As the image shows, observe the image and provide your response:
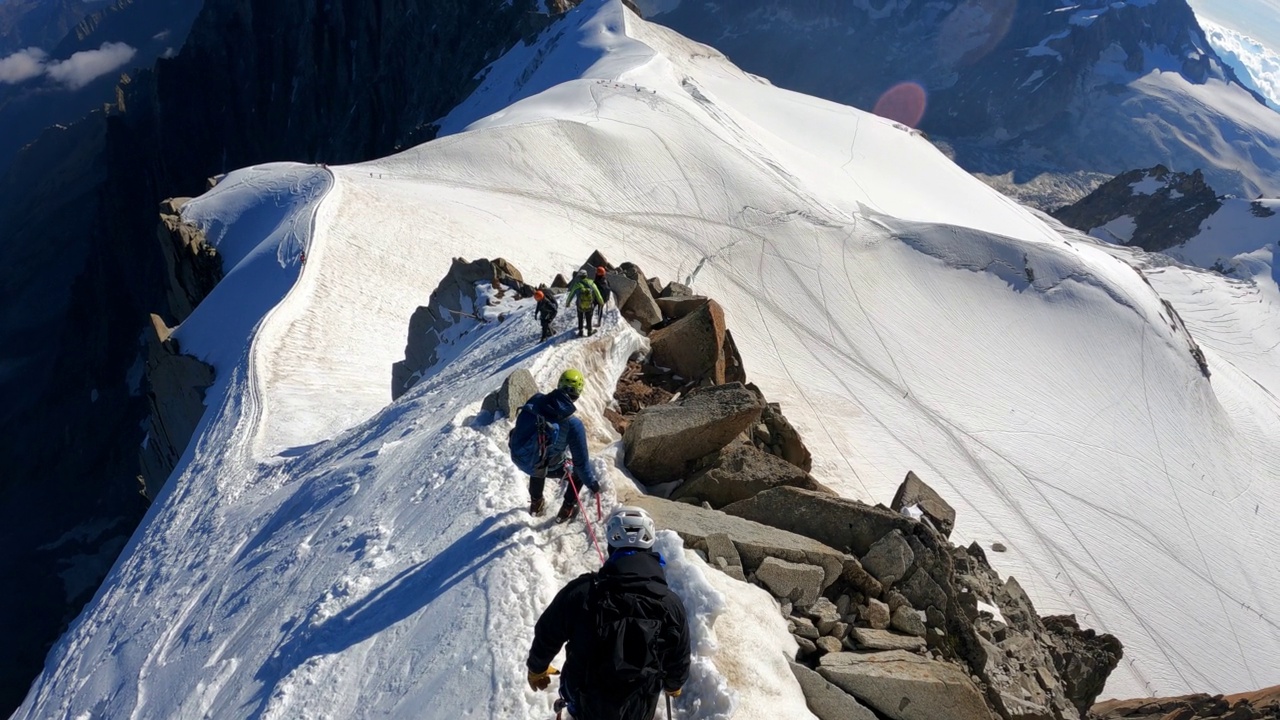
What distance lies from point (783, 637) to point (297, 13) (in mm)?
90271

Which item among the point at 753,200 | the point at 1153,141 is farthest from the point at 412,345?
the point at 1153,141

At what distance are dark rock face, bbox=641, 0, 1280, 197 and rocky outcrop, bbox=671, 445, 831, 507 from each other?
156627mm

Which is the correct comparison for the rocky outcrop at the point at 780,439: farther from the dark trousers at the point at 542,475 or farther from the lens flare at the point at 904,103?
the lens flare at the point at 904,103

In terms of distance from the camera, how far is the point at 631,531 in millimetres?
4645

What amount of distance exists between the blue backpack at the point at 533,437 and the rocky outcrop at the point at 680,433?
2.14 metres

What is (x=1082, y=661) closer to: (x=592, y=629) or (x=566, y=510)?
(x=566, y=510)

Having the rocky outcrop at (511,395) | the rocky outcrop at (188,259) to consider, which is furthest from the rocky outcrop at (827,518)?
the rocky outcrop at (188,259)

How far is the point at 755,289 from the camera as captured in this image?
26.0 meters

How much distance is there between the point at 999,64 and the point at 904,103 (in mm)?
21592

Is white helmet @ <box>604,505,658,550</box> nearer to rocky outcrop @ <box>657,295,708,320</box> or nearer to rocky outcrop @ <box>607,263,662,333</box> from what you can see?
rocky outcrop @ <box>607,263,662,333</box>

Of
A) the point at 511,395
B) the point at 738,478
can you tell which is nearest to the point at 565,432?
the point at 511,395

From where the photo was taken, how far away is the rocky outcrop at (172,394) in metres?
21.2

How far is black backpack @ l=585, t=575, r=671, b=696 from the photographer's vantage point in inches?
166

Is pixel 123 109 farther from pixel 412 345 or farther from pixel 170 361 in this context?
pixel 412 345
